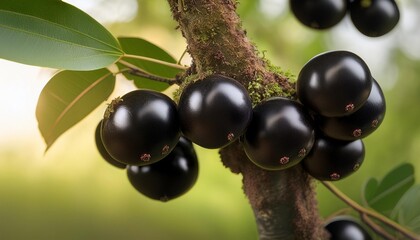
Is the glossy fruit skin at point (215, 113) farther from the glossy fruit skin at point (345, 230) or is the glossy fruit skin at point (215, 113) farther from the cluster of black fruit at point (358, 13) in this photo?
the cluster of black fruit at point (358, 13)

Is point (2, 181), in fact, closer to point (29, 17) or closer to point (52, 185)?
point (52, 185)

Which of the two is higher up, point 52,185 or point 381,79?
point 381,79

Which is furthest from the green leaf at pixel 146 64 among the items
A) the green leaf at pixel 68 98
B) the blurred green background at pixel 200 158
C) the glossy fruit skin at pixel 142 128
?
the blurred green background at pixel 200 158

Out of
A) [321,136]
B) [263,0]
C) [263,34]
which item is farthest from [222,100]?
[263,34]

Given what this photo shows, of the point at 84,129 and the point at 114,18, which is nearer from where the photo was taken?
the point at 114,18

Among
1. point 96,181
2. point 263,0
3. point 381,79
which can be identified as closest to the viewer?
point 263,0

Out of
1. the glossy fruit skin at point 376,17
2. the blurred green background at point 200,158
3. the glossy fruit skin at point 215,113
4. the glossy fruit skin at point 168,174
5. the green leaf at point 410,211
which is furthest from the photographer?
the blurred green background at point 200,158

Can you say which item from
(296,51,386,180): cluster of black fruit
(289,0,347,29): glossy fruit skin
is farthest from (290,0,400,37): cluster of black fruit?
(296,51,386,180): cluster of black fruit
